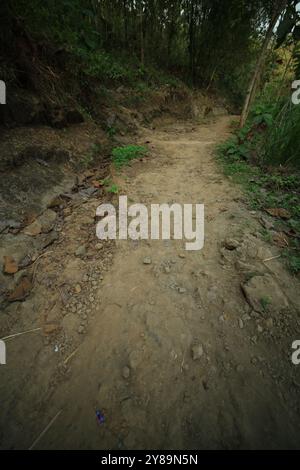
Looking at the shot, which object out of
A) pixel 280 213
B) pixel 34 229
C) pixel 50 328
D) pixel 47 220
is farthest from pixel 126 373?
pixel 280 213

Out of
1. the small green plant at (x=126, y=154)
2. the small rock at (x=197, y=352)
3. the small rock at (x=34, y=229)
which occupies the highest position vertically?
the small green plant at (x=126, y=154)

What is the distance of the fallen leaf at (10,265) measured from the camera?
1.93 m

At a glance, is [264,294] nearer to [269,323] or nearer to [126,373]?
[269,323]

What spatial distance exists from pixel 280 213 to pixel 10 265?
2.77 meters

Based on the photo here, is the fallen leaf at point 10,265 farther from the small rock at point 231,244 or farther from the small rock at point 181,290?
the small rock at point 231,244

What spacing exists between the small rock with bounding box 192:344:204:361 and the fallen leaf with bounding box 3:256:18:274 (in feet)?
5.24

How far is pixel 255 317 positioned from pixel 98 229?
1.68 meters

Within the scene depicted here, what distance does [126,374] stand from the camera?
4.49 feet

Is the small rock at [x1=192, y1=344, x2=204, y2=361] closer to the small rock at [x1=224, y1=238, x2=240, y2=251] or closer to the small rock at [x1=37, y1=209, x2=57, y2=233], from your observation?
the small rock at [x1=224, y1=238, x2=240, y2=251]

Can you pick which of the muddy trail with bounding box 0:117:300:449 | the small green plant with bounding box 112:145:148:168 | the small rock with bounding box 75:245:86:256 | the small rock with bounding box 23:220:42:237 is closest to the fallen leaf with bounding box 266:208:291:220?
the muddy trail with bounding box 0:117:300:449

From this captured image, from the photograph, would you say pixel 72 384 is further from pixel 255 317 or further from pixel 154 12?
pixel 154 12

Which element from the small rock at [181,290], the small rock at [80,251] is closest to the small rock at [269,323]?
the small rock at [181,290]

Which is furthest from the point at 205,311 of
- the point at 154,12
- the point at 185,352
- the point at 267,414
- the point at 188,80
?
the point at 188,80

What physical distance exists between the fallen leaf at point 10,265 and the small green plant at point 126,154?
2.14 meters
